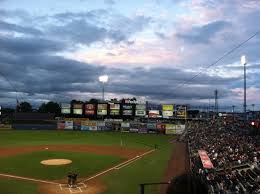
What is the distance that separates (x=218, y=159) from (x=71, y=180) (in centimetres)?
1137

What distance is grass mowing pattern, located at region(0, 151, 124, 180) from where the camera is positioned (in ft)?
92.1

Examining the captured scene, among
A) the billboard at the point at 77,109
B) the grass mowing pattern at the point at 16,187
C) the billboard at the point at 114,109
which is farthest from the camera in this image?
the billboard at the point at 77,109

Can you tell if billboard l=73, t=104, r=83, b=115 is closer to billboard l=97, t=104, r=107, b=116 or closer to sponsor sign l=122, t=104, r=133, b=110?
billboard l=97, t=104, r=107, b=116

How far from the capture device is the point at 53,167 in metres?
30.7

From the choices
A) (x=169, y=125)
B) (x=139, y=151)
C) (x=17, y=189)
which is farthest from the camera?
(x=169, y=125)

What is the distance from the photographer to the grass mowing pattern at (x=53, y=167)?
28062 mm

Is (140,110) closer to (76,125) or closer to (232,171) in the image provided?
(76,125)

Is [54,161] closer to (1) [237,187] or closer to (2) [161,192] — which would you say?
(2) [161,192]

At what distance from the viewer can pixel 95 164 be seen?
33156mm

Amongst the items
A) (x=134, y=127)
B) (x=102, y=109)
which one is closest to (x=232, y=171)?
(x=134, y=127)

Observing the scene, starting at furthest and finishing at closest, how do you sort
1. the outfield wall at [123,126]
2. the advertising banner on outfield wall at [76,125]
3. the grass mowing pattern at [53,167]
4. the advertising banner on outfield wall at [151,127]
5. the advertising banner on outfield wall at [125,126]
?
the advertising banner on outfield wall at [76,125] → the advertising banner on outfield wall at [125,126] → the advertising banner on outfield wall at [151,127] → the outfield wall at [123,126] → the grass mowing pattern at [53,167]

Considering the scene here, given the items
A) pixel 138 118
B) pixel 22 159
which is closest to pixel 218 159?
pixel 22 159

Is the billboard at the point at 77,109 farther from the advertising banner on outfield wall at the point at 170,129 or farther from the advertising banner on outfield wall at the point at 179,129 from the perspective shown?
the advertising banner on outfield wall at the point at 179,129

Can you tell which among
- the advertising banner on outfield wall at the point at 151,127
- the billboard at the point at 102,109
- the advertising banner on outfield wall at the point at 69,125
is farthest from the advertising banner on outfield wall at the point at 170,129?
the advertising banner on outfield wall at the point at 69,125
